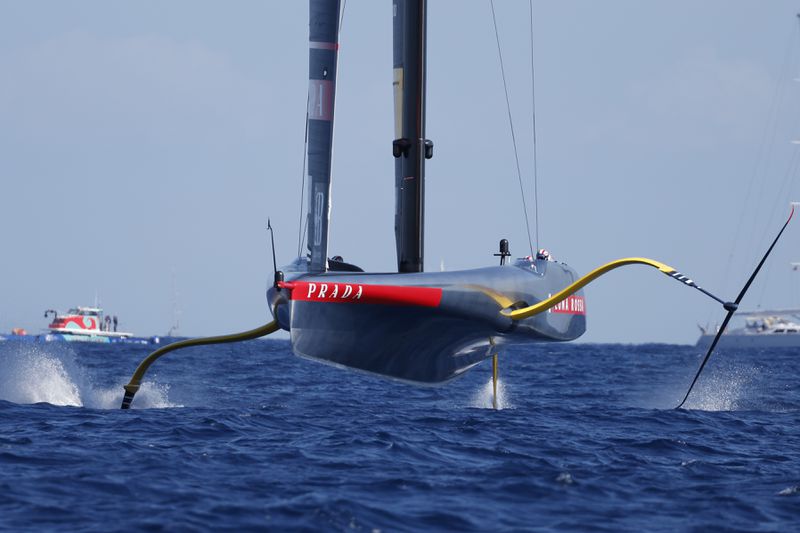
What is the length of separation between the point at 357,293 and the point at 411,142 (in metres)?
2.31

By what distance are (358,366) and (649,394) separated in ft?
39.5

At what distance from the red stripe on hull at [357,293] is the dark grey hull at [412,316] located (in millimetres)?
11

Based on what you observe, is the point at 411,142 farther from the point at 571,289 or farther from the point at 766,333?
the point at 766,333

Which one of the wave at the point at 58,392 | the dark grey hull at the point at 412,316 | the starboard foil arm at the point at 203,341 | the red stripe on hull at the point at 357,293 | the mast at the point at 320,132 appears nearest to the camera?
the red stripe on hull at the point at 357,293

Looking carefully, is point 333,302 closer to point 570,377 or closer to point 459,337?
point 459,337

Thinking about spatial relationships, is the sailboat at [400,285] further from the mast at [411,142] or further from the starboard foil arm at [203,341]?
the starboard foil arm at [203,341]

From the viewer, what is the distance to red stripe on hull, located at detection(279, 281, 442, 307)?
12.7 m

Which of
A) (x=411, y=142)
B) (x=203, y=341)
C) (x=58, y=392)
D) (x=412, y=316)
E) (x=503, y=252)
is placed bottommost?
(x=58, y=392)

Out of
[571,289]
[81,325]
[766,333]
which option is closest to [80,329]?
[81,325]

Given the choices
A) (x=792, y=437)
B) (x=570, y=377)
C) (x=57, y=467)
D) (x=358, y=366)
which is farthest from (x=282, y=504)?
(x=570, y=377)

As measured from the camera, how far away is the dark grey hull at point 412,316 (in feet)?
42.2

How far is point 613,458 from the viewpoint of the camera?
39.3 ft

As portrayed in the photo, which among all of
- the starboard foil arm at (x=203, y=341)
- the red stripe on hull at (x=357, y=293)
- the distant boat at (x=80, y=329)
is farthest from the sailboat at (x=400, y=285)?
the distant boat at (x=80, y=329)

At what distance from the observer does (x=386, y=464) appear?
36.9ft
